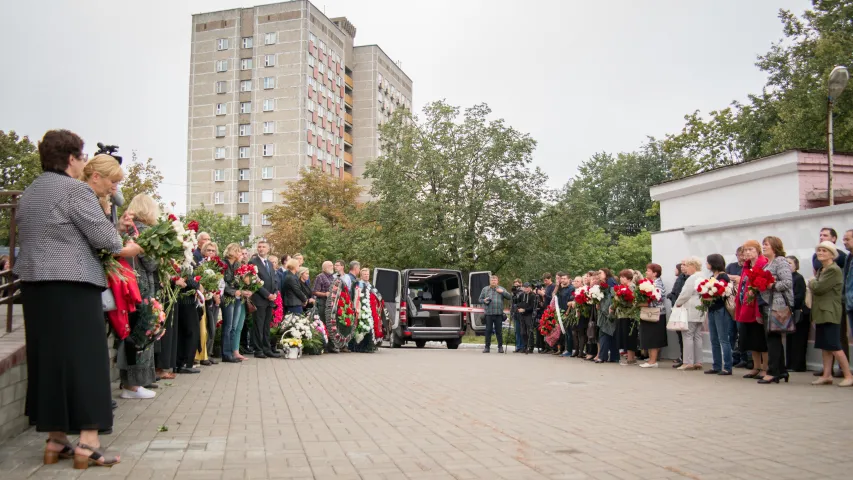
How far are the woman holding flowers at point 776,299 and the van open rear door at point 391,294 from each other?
13.0 m

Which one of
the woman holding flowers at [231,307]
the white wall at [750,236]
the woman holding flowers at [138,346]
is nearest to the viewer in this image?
the woman holding flowers at [138,346]

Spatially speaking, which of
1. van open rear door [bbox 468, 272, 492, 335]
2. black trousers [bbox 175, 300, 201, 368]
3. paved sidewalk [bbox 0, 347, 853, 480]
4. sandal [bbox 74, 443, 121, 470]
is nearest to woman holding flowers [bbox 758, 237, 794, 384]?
paved sidewalk [bbox 0, 347, 853, 480]

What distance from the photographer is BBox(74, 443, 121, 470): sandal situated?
4910 millimetres

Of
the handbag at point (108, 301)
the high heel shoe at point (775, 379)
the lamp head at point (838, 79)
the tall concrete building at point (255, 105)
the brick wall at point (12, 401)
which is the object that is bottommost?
the high heel shoe at point (775, 379)

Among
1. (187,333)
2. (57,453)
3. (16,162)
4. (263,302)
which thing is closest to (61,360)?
(57,453)

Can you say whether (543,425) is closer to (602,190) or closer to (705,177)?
(705,177)

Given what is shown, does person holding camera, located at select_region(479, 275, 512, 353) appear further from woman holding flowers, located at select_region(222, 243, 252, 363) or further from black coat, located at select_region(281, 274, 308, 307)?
woman holding flowers, located at select_region(222, 243, 252, 363)

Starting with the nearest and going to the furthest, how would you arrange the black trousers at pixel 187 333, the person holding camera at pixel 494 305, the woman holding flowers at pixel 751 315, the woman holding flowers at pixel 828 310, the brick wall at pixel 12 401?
the brick wall at pixel 12 401
the woman holding flowers at pixel 828 310
the woman holding flowers at pixel 751 315
the black trousers at pixel 187 333
the person holding camera at pixel 494 305

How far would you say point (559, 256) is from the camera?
4328 centimetres

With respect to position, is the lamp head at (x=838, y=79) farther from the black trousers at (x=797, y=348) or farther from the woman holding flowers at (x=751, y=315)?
the woman holding flowers at (x=751, y=315)

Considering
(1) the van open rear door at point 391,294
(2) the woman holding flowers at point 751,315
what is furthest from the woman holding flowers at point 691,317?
(1) the van open rear door at point 391,294

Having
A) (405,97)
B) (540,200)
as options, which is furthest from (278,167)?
(540,200)

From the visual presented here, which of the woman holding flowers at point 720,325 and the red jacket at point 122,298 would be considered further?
the woman holding flowers at point 720,325

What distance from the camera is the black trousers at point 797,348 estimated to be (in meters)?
12.4
